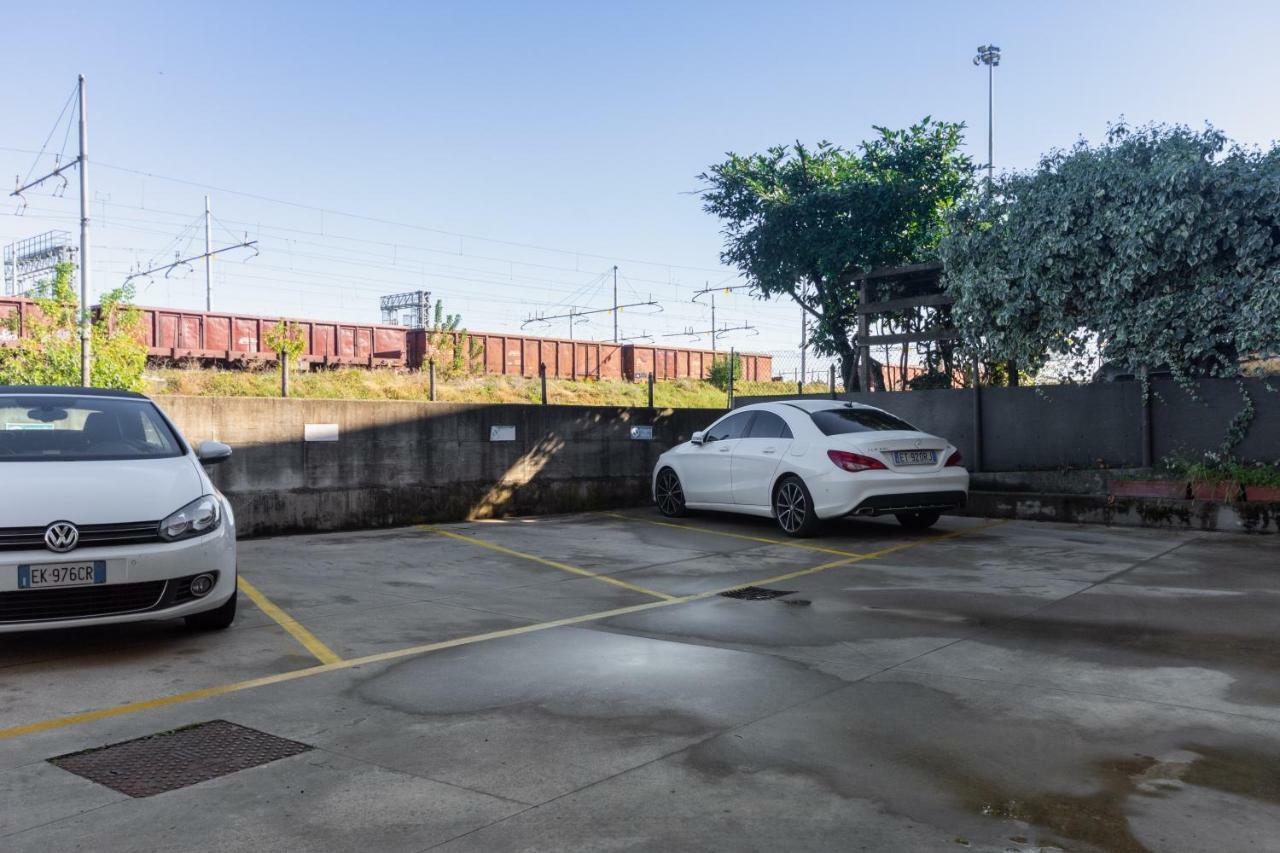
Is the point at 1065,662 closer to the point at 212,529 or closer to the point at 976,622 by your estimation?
the point at 976,622

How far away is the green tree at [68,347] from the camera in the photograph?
20.5m

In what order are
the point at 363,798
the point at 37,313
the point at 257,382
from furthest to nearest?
the point at 257,382, the point at 37,313, the point at 363,798

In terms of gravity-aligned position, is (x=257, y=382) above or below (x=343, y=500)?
above

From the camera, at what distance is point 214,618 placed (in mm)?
6031

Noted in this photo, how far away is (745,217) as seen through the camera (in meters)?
19.5

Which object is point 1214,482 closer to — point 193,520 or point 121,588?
point 193,520

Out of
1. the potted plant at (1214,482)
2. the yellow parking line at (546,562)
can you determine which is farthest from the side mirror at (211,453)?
the potted plant at (1214,482)

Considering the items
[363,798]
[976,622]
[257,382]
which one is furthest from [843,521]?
[257,382]

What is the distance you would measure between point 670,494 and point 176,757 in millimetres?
9451

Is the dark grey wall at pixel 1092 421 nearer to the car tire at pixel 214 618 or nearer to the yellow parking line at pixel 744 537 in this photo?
→ the yellow parking line at pixel 744 537

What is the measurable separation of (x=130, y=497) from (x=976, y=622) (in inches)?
202

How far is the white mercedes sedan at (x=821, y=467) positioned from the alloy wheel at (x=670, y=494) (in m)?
0.48

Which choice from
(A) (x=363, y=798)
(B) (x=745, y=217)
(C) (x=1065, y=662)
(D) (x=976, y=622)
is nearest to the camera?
(A) (x=363, y=798)

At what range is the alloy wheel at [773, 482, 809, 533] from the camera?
10641 millimetres
